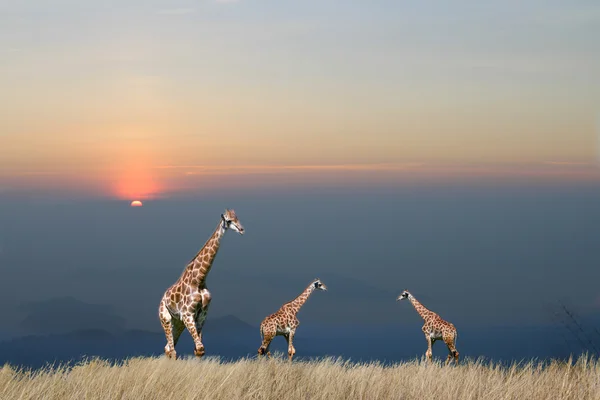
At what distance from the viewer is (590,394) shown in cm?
1141

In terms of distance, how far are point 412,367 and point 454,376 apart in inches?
35.0

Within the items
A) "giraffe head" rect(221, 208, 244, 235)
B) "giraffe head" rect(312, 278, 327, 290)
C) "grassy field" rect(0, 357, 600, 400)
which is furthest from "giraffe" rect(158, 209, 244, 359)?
"giraffe head" rect(312, 278, 327, 290)

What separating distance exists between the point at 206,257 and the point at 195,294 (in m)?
0.72

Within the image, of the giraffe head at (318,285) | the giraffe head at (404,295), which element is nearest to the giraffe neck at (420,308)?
the giraffe head at (404,295)

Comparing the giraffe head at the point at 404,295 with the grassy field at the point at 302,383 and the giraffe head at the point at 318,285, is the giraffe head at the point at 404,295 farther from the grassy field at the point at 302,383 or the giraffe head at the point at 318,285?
the grassy field at the point at 302,383

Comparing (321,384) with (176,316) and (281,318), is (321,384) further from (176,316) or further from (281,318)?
(281,318)

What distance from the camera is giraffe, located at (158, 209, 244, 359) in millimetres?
14828

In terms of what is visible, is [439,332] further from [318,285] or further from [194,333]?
[194,333]

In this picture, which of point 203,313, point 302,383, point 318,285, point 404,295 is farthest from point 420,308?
point 302,383

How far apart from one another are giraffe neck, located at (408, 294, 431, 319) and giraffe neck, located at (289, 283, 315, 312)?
251 centimetres

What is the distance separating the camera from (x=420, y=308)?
62.0 ft

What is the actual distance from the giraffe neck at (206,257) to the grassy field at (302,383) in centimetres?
231

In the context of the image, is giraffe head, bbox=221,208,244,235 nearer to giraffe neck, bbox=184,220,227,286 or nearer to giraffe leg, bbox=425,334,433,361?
giraffe neck, bbox=184,220,227,286

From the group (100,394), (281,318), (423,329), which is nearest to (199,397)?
(100,394)
